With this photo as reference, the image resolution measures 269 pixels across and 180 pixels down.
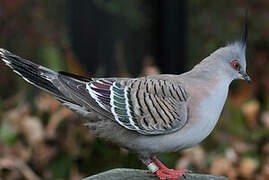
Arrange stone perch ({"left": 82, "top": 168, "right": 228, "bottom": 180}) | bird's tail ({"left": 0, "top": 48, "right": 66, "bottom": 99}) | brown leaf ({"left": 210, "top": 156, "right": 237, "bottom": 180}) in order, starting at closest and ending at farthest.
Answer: bird's tail ({"left": 0, "top": 48, "right": 66, "bottom": 99}) → stone perch ({"left": 82, "top": 168, "right": 228, "bottom": 180}) → brown leaf ({"left": 210, "top": 156, "right": 237, "bottom": 180})

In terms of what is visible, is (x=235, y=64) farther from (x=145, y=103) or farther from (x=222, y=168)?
(x=222, y=168)

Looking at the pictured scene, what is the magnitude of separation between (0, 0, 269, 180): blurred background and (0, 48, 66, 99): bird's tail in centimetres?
199

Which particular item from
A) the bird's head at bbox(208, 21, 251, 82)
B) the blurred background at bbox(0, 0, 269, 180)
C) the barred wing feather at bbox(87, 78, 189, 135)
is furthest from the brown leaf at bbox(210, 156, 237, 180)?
the barred wing feather at bbox(87, 78, 189, 135)

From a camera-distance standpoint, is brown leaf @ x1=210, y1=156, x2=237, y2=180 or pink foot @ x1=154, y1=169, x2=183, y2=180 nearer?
pink foot @ x1=154, y1=169, x2=183, y2=180

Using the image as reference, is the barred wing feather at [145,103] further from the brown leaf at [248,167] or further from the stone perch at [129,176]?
the brown leaf at [248,167]

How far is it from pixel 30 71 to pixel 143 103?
77 cm

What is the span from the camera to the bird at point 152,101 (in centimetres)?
387

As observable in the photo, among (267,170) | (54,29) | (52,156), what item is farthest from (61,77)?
(54,29)

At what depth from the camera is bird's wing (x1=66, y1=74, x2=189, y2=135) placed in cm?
386

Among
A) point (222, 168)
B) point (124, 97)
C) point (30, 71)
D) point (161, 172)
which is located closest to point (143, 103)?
point (124, 97)

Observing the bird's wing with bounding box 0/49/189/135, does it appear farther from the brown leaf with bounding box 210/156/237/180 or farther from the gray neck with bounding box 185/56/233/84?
the brown leaf with bounding box 210/156/237/180

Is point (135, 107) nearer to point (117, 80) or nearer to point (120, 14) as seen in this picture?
point (117, 80)

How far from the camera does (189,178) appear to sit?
4254mm

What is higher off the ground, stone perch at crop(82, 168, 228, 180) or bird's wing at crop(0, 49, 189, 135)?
bird's wing at crop(0, 49, 189, 135)
